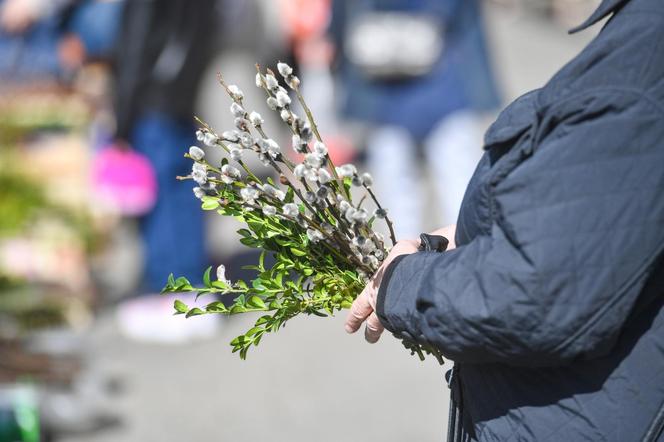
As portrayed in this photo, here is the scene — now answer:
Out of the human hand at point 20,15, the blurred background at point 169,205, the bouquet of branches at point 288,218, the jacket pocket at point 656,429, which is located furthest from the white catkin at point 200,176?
the human hand at point 20,15

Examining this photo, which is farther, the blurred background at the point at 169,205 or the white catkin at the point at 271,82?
the blurred background at the point at 169,205

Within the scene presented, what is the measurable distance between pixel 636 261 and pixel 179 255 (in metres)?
4.54

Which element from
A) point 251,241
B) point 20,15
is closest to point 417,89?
point 20,15

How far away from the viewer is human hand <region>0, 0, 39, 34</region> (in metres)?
6.63

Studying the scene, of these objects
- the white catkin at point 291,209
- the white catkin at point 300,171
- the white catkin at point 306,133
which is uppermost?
the white catkin at point 306,133

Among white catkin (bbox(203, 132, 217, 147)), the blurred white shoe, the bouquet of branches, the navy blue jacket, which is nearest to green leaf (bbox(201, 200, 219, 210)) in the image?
the bouquet of branches

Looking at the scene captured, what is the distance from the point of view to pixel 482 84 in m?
6.08

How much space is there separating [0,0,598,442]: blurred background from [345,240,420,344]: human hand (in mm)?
2588

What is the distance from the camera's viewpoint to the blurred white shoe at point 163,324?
18.6 ft

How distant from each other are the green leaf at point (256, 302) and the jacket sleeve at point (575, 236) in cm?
47

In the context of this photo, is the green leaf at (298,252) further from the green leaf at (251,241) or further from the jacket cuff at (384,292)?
the jacket cuff at (384,292)

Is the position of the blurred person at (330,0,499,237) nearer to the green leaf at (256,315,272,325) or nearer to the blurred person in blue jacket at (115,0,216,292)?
the blurred person in blue jacket at (115,0,216,292)

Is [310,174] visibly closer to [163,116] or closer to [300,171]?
[300,171]

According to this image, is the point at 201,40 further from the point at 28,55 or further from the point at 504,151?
the point at 504,151
